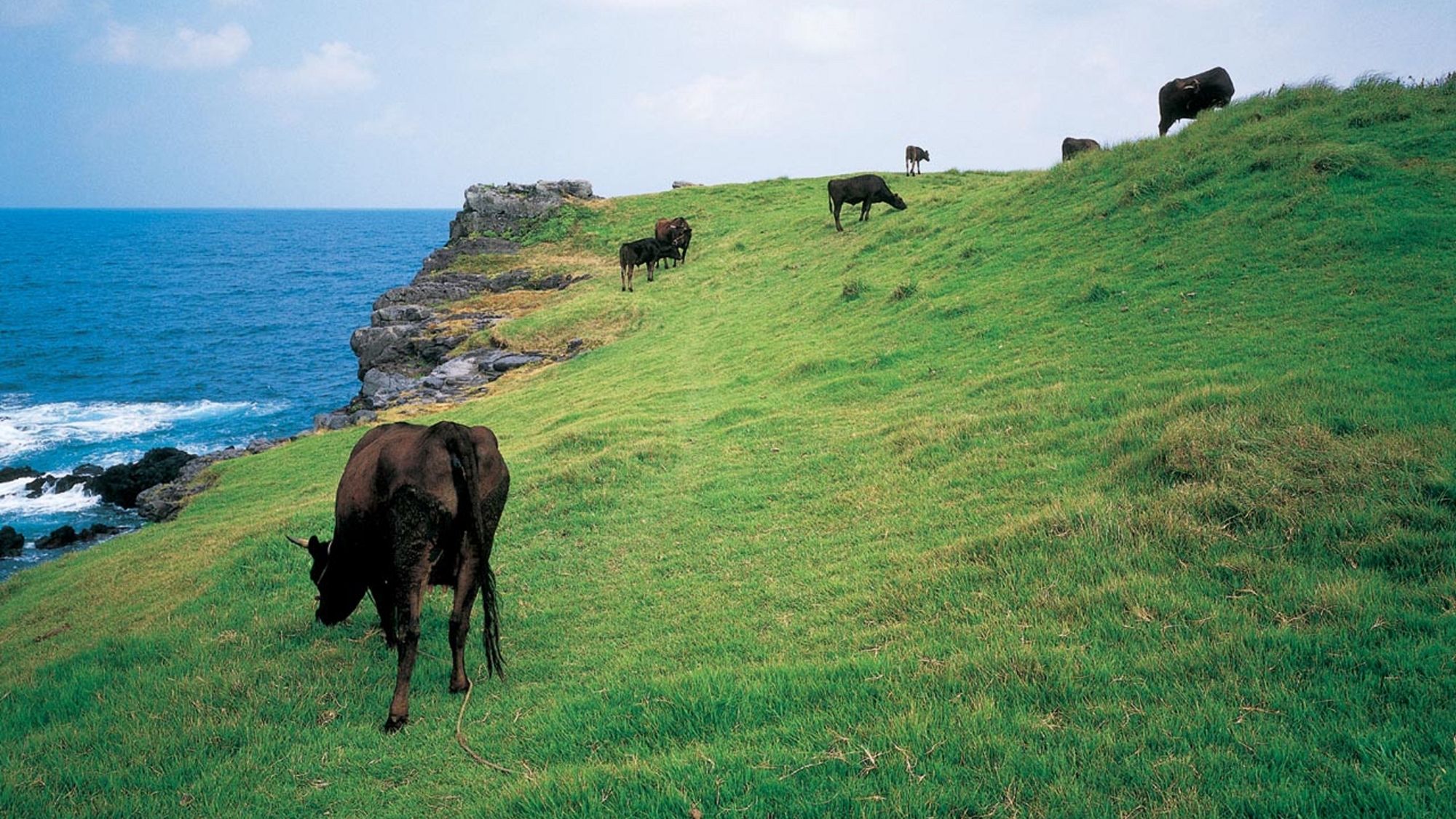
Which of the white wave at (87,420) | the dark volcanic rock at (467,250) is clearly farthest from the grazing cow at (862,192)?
the white wave at (87,420)

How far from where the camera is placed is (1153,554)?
6.02 m

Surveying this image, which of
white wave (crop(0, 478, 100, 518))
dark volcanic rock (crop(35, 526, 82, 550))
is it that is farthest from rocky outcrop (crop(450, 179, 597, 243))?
dark volcanic rock (crop(35, 526, 82, 550))

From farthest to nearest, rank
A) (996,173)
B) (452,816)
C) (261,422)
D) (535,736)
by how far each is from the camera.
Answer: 1. (996,173)
2. (261,422)
3. (535,736)
4. (452,816)

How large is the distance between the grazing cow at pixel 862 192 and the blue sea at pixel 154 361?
90.8ft

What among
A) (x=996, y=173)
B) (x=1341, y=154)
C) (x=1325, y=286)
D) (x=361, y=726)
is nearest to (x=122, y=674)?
(x=361, y=726)

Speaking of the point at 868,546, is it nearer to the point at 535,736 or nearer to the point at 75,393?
the point at 535,736

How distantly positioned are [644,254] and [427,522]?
30.6 metres

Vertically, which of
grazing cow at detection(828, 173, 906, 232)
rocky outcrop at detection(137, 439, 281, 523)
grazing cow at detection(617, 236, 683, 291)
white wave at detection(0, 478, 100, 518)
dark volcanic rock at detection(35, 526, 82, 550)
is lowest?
white wave at detection(0, 478, 100, 518)

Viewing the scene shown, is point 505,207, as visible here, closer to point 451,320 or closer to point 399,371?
point 451,320

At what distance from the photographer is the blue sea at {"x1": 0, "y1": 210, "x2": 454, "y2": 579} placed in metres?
32.3

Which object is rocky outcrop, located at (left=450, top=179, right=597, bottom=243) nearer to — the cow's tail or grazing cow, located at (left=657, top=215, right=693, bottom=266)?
grazing cow, located at (left=657, top=215, right=693, bottom=266)

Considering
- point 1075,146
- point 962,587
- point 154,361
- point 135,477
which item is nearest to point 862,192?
point 1075,146

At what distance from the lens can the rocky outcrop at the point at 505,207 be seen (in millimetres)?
52219

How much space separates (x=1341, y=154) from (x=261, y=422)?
141ft
